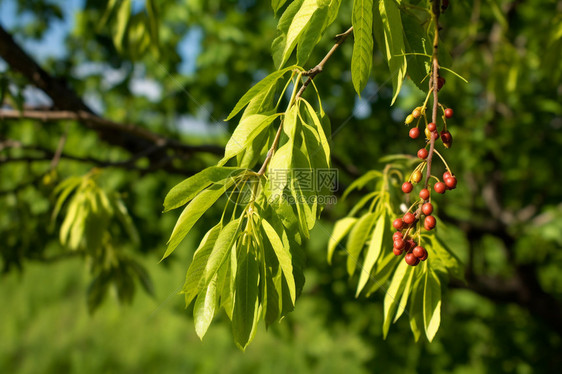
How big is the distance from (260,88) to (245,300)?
434mm

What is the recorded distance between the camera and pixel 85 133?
3.59 metres

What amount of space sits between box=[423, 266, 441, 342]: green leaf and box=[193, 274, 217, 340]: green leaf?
515 millimetres

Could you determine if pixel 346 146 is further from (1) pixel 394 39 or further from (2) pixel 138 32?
(1) pixel 394 39

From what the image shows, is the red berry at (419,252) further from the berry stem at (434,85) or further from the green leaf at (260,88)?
the green leaf at (260,88)

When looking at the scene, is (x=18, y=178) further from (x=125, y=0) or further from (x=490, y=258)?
(x=490, y=258)

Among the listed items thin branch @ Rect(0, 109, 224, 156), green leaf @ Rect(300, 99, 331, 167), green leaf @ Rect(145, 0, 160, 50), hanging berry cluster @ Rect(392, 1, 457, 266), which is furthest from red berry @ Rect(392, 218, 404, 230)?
green leaf @ Rect(145, 0, 160, 50)

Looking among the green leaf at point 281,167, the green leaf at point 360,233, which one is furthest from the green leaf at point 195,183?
the green leaf at point 360,233

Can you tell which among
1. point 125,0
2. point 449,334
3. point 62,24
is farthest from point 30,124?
point 449,334

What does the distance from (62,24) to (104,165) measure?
263 centimetres

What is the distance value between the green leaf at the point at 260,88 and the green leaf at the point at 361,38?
5.2 inches

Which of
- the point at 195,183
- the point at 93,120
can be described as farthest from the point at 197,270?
the point at 93,120

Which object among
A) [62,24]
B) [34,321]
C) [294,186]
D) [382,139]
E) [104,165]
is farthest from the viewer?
[34,321]

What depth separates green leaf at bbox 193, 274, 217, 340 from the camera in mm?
903

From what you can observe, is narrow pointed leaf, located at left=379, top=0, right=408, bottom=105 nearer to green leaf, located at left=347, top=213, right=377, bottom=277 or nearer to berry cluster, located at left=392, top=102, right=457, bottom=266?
berry cluster, located at left=392, top=102, right=457, bottom=266
